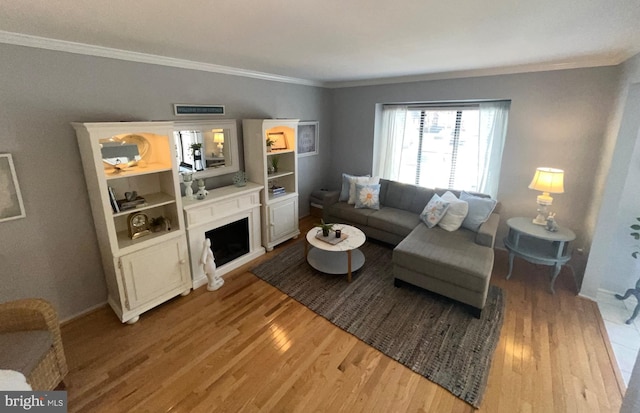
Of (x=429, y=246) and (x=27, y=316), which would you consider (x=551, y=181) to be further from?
(x=27, y=316)

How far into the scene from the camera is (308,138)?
480cm

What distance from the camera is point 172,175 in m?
2.69

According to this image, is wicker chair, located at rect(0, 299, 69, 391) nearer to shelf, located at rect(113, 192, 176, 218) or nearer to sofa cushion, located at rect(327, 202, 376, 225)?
shelf, located at rect(113, 192, 176, 218)

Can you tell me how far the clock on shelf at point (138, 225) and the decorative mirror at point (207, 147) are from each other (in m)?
0.71

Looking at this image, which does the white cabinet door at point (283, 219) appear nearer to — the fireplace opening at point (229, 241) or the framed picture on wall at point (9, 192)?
the fireplace opening at point (229, 241)

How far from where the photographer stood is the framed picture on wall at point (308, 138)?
4.65m

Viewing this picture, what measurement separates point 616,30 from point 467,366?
2534 millimetres

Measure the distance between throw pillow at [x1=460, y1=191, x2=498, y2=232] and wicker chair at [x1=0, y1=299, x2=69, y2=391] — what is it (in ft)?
12.9

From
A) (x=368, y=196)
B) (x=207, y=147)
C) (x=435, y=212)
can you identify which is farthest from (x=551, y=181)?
(x=207, y=147)

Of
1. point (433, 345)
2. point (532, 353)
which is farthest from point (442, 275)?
point (532, 353)

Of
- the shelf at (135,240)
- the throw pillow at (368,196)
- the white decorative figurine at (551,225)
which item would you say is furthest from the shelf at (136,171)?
the white decorative figurine at (551,225)

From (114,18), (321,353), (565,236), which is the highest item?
(114,18)

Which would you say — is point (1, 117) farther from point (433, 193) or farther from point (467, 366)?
point (433, 193)

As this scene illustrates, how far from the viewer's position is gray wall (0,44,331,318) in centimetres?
208
